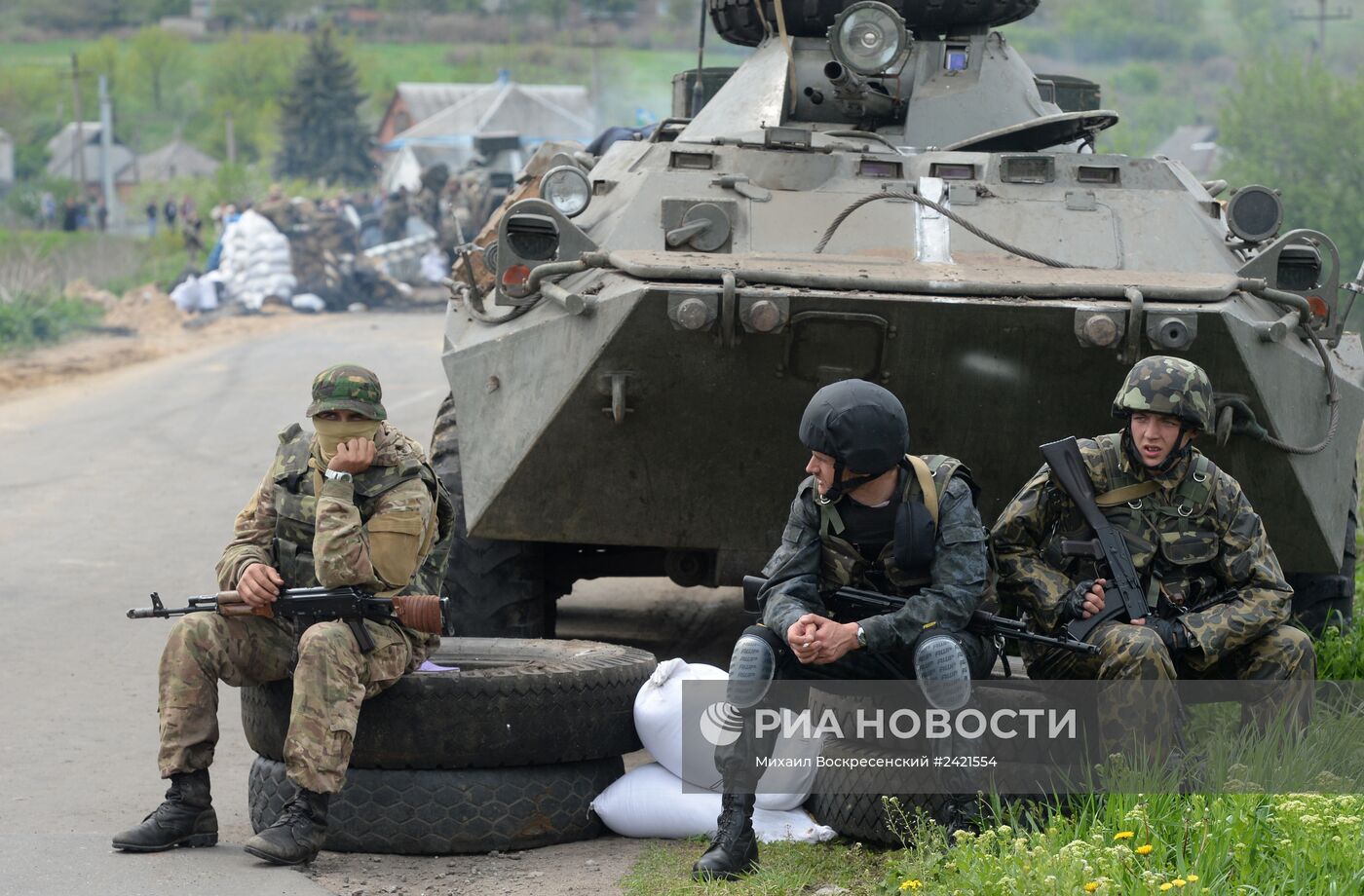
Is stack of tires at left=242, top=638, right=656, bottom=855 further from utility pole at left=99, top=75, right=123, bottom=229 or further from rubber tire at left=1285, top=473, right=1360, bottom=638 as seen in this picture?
utility pole at left=99, top=75, right=123, bottom=229

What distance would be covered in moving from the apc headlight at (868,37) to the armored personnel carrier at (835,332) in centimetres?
1

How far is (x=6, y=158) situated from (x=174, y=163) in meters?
5.88

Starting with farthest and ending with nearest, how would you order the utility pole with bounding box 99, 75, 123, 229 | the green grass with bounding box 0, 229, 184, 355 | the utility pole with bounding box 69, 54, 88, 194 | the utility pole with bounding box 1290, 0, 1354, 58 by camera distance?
1. the utility pole with bounding box 69, 54, 88, 194
2. the utility pole with bounding box 99, 75, 123, 229
3. the utility pole with bounding box 1290, 0, 1354, 58
4. the green grass with bounding box 0, 229, 184, 355

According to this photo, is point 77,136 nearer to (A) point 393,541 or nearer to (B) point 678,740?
(A) point 393,541

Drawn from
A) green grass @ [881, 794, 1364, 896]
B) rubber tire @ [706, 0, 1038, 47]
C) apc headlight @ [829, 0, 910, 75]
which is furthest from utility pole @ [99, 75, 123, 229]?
green grass @ [881, 794, 1364, 896]

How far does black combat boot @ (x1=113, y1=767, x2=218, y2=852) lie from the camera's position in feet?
15.6

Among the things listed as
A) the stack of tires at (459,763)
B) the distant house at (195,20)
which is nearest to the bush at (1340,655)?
the stack of tires at (459,763)

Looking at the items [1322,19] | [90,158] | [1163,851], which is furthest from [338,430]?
[90,158]

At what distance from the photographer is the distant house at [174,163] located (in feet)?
228

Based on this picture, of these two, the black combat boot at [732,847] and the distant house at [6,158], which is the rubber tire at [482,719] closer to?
the black combat boot at [732,847]

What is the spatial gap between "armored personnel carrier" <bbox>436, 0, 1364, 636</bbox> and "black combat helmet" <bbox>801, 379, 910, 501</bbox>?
0.84 m

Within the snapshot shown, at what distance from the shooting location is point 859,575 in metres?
4.91

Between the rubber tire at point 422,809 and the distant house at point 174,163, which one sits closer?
the rubber tire at point 422,809

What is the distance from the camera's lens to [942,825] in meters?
4.68
